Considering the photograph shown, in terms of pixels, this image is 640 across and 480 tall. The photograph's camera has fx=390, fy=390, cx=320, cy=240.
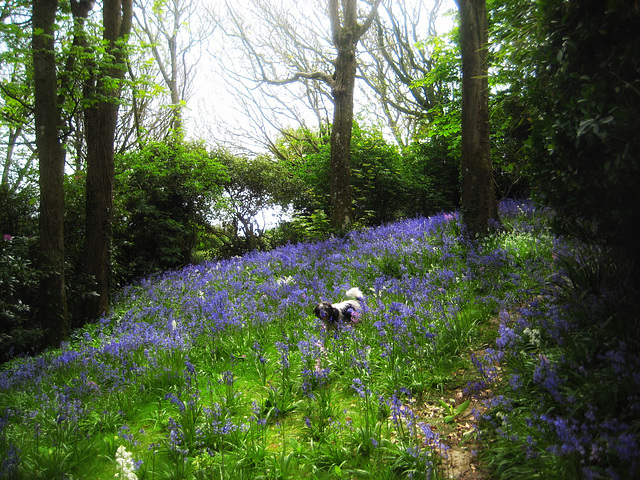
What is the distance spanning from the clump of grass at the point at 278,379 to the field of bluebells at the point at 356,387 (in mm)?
18

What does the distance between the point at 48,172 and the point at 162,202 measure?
219 inches

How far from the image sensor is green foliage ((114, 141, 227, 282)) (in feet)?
35.1

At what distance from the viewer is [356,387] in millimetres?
3398

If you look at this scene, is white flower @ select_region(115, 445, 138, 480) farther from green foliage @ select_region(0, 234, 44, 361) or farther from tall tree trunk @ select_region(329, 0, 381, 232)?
tall tree trunk @ select_region(329, 0, 381, 232)

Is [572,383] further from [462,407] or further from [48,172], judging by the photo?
[48,172]

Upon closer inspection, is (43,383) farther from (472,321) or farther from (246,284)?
(472,321)

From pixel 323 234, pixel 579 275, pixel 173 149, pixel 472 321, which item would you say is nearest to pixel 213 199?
pixel 173 149

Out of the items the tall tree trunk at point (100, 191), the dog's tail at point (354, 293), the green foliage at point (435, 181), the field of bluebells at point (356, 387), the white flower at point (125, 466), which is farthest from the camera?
the green foliage at point (435, 181)

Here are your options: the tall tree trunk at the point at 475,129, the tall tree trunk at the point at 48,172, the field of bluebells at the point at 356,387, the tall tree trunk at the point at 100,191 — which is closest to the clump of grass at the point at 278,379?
the field of bluebells at the point at 356,387

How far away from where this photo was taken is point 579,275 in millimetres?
3561

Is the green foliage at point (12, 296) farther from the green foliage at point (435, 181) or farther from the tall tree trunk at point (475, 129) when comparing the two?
the green foliage at point (435, 181)

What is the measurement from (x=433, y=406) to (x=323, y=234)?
7135 millimetres

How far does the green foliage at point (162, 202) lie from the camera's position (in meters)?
10.7

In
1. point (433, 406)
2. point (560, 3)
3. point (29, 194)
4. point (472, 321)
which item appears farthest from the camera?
point (29, 194)
